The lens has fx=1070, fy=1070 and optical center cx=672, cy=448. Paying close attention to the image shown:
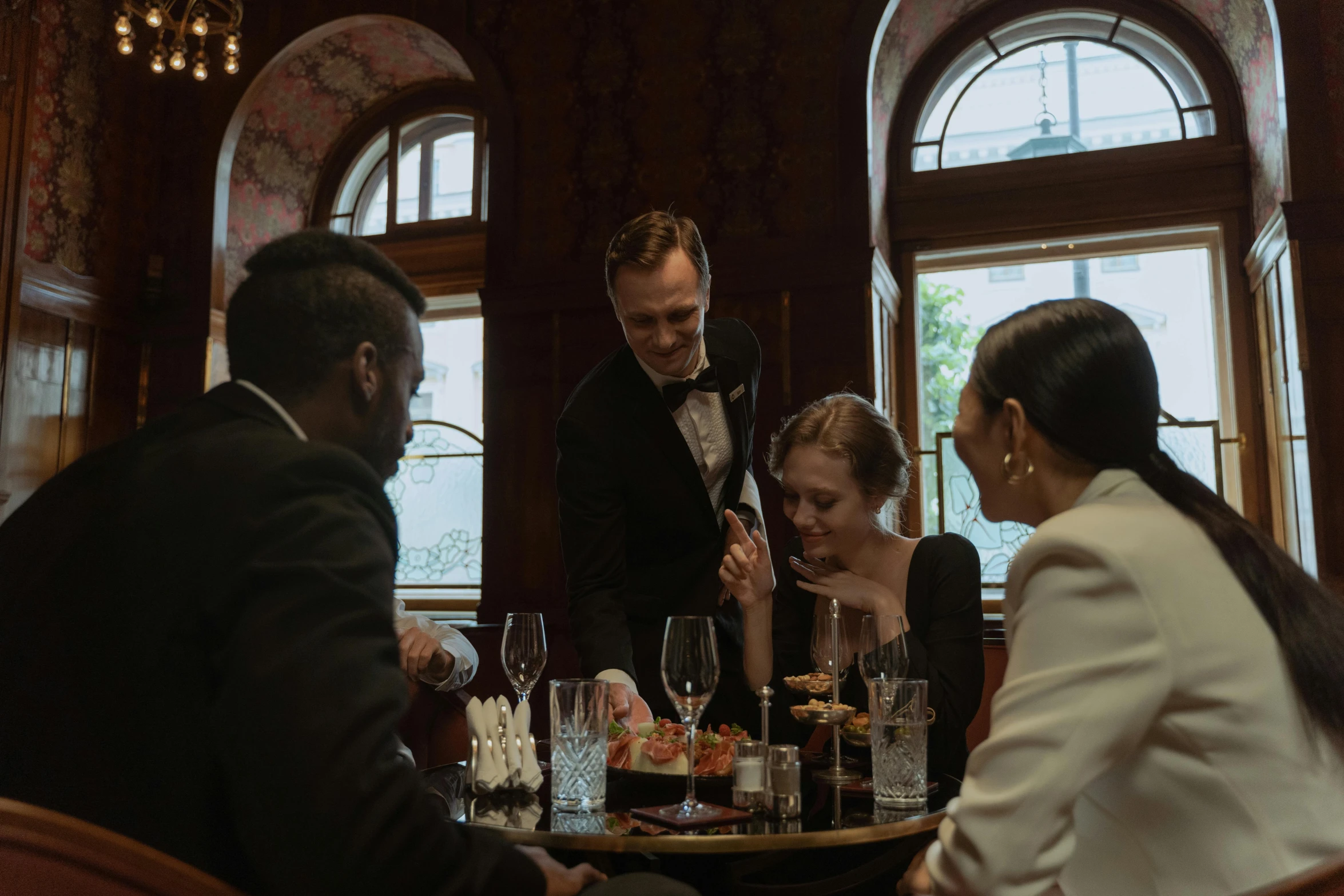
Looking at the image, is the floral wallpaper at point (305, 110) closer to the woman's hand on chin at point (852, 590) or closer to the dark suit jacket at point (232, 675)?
the woman's hand on chin at point (852, 590)

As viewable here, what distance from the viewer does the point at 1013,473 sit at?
1217 millimetres

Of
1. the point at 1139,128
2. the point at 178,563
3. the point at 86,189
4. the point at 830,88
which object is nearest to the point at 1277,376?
the point at 1139,128

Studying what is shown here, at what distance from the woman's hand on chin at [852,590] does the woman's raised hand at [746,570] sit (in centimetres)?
10

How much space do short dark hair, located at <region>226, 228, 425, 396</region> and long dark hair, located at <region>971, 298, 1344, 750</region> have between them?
0.69 metres

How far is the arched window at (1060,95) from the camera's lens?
4641 millimetres

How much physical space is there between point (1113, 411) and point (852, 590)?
106 centimetres

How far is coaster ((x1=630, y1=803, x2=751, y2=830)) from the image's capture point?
1.49m

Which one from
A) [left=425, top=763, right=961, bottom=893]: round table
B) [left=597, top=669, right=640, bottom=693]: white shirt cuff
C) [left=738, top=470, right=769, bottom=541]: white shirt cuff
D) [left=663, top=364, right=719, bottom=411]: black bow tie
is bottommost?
[left=425, top=763, right=961, bottom=893]: round table

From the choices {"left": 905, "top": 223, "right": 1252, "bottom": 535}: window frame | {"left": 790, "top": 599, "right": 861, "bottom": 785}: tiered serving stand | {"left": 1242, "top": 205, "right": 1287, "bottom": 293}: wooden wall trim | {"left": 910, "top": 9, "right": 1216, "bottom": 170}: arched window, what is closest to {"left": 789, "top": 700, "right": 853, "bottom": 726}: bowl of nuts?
{"left": 790, "top": 599, "right": 861, "bottom": 785}: tiered serving stand

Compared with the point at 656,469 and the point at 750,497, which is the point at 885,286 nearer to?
the point at 750,497

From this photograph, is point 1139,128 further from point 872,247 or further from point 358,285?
point 358,285

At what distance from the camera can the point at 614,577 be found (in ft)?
8.38

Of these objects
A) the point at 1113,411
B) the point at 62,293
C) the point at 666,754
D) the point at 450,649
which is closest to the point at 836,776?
the point at 666,754

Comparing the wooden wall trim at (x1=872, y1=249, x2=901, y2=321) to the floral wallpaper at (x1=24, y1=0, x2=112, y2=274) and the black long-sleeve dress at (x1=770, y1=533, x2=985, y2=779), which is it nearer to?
the black long-sleeve dress at (x1=770, y1=533, x2=985, y2=779)
